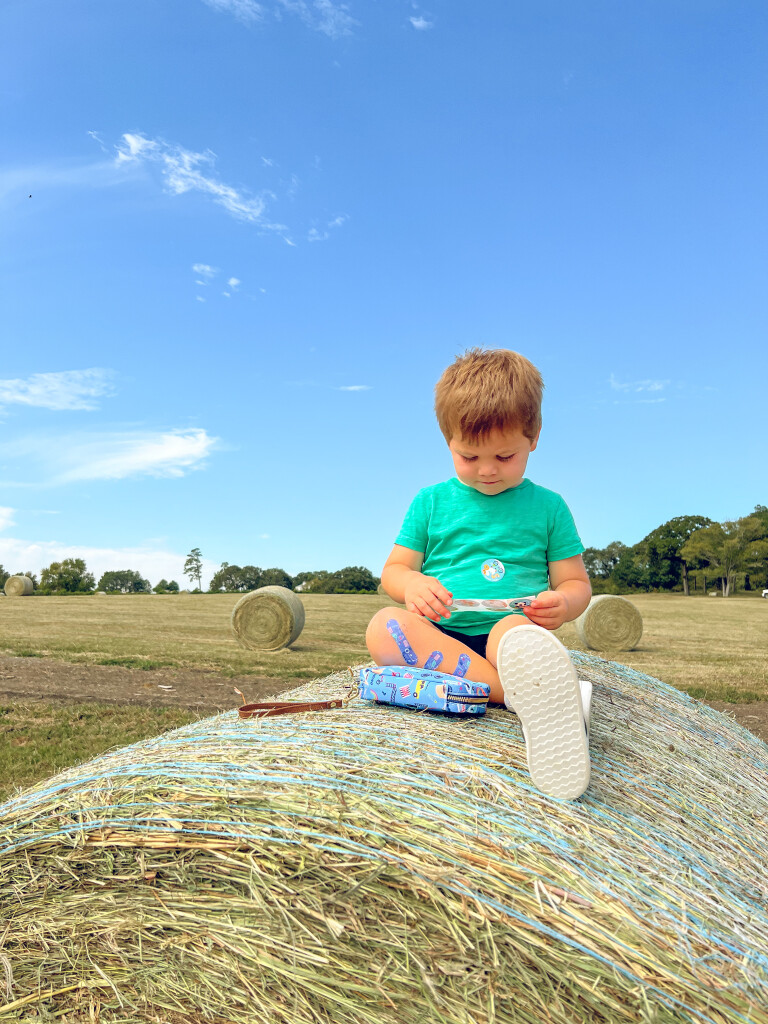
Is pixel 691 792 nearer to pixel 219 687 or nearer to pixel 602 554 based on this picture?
pixel 219 687

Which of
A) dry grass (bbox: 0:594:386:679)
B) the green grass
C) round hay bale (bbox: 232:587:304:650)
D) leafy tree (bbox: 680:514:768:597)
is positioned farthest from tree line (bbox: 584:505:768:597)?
the green grass

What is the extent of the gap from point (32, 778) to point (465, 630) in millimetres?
3609

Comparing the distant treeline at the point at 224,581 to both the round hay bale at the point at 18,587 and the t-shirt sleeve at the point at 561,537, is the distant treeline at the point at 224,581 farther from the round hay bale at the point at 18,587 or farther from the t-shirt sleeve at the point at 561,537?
the t-shirt sleeve at the point at 561,537

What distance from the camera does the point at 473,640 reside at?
9.40 feet

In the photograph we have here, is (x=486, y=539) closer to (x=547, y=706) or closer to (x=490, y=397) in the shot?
(x=490, y=397)

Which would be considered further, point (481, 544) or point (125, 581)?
point (125, 581)

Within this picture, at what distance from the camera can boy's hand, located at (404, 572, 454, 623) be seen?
8.53 feet

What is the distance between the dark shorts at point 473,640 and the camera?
112 inches

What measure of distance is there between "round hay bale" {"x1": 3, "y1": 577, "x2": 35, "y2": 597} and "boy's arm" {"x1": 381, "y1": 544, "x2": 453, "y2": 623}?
34.3 m

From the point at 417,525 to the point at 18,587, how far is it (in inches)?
1370

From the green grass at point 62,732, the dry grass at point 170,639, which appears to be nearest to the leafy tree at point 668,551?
the dry grass at point 170,639

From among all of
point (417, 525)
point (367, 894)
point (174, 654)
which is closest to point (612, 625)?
point (174, 654)

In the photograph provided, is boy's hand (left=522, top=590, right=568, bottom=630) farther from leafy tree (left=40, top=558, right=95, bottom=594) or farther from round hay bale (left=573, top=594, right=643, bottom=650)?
leafy tree (left=40, top=558, right=95, bottom=594)

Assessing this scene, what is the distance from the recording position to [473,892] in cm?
173
